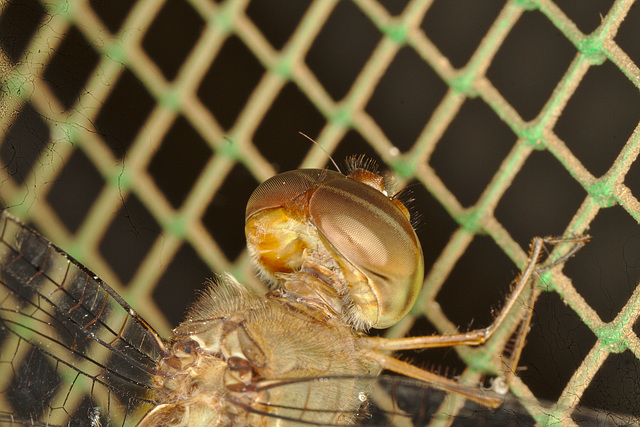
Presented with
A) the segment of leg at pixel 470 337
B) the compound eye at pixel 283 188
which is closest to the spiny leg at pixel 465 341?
the segment of leg at pixel 470 337

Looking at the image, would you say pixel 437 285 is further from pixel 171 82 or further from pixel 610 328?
pixel 171 82

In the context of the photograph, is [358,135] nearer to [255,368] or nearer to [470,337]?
[470,337]

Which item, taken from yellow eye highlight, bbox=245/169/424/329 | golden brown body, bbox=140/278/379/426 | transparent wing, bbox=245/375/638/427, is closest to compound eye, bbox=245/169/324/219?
yellow eye highlight, bbox=245/169/424/329

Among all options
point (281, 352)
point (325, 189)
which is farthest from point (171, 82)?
point (281, 352)

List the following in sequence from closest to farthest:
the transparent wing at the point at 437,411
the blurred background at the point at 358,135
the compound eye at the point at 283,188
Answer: the transparent wing at the point at 437,411 → the compound eye at the point at 283,188 → the blurred background at the point at 358,135

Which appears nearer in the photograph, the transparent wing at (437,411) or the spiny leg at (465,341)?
the transparent wing at (437,411)

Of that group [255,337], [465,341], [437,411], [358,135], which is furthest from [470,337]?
[358,135]

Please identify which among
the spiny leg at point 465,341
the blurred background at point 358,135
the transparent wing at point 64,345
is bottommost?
the transparent wing at point 64,345

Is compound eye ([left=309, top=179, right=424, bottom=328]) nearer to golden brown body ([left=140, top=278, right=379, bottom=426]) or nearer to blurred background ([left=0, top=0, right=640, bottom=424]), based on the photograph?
golden brown body ([left=140, top=278, right=379, bottom=426])

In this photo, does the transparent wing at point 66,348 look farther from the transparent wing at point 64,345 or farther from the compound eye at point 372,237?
the compound eye at point 372,237
